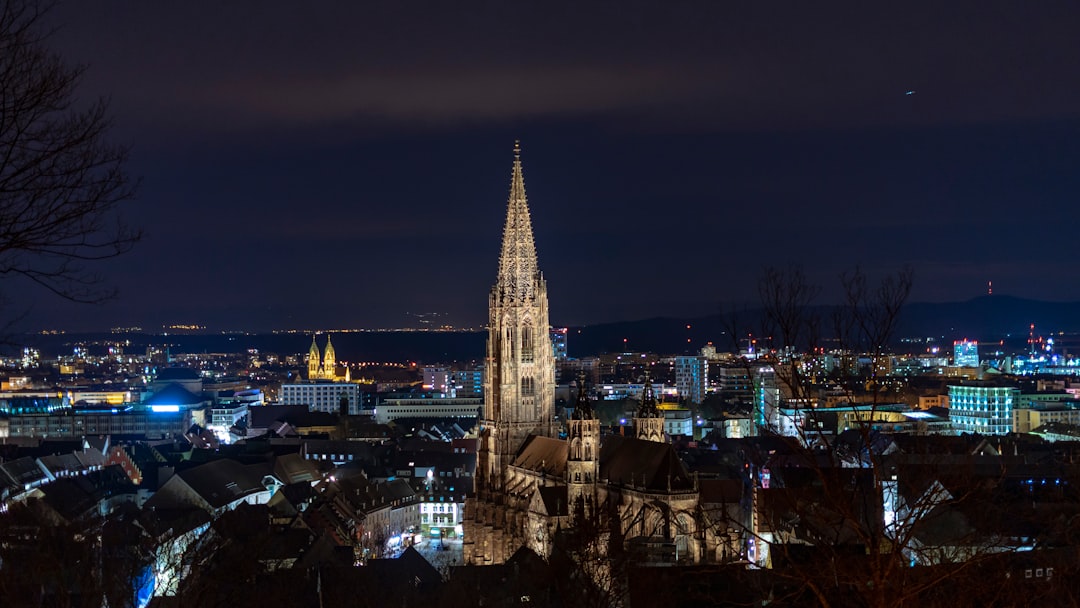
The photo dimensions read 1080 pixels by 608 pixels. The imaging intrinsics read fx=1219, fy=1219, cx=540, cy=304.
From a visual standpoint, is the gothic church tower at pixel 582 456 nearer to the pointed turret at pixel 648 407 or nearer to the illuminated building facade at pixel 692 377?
the pointed turret at pixel 648 407

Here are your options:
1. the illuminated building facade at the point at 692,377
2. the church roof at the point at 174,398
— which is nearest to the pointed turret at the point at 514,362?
the church roof at the point at 174,398

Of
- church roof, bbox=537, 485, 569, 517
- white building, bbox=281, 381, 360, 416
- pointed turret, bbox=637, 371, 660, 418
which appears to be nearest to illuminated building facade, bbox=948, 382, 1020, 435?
pointed turret, bbox=637, 371, 660, 418

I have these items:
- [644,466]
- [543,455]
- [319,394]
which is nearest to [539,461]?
[543,455]

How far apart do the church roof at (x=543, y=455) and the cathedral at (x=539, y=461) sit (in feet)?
0.25

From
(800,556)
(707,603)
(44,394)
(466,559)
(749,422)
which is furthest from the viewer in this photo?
(44,394)

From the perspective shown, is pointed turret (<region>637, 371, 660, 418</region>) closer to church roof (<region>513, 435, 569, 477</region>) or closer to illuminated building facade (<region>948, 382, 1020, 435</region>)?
church roof (<region>513, 435, 569, 477</region>)

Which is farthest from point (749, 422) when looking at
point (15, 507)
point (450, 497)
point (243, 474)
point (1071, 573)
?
point (1071, 573)

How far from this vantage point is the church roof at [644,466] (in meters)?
49.6

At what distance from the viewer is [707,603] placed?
3609 centimetres

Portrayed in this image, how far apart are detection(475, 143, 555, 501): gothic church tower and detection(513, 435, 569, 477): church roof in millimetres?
1575

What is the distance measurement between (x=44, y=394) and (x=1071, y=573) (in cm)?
16752

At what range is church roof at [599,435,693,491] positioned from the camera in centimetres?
4956

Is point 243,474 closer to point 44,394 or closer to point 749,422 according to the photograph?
point 749,422

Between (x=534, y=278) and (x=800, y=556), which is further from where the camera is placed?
(x=534, y=278)
